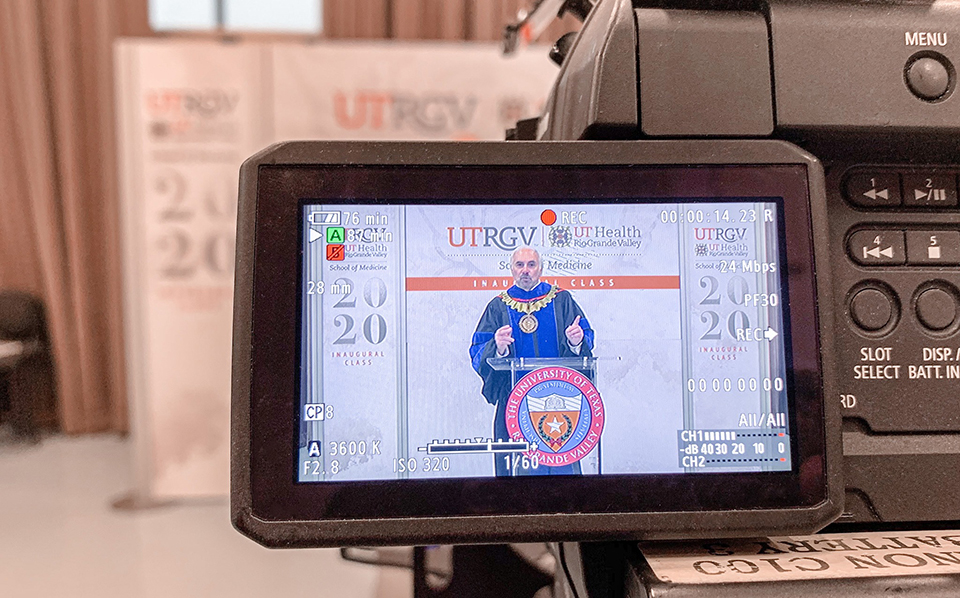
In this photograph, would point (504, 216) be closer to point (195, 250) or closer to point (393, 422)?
point (393, 422)

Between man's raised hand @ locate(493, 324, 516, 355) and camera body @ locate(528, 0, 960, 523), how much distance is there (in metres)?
0.14

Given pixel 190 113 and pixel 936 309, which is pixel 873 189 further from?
pixel 190 113

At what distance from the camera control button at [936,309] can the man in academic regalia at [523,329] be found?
23 centimetres

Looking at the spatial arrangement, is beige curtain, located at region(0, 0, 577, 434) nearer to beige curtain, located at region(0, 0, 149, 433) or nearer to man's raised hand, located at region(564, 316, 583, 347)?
beige curtain, located at region(0, 0, 149, 433)

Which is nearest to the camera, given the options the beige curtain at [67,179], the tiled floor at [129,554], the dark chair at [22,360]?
the tiled floor at [129,554]

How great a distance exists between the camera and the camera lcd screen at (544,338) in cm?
38

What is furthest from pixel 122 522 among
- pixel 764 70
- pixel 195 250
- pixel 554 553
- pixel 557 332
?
pixel 764 70

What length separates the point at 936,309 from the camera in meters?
0.42

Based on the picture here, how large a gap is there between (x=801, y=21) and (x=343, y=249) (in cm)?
33

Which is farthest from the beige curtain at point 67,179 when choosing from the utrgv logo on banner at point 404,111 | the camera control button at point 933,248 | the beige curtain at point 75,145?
the camera control button at point 933,248

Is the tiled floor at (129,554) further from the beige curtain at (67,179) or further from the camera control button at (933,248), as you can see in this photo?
the camera control button at (933,248)

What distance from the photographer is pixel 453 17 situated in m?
2.21

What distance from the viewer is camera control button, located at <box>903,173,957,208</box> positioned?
1.40 feet

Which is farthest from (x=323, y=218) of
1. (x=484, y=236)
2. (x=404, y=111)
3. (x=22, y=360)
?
(x=22, y=360)
